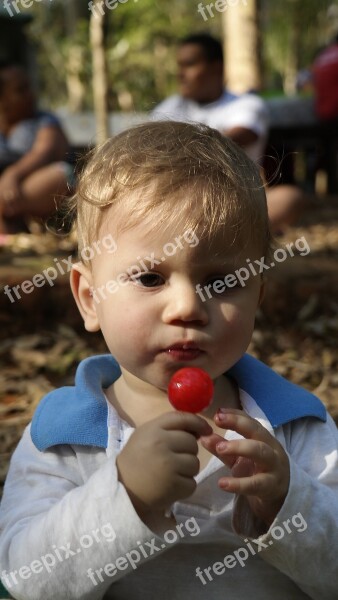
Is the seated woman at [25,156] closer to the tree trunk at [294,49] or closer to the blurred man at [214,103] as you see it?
the blurred man at [214,103]

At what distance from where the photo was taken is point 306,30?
73.9ft

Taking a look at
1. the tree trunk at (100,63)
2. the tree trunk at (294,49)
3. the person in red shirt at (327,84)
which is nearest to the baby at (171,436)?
the tree trunk at (100,63)

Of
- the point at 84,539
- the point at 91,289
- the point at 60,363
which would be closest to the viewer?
the point at 84,539

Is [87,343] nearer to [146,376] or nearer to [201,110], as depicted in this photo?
[146,376]

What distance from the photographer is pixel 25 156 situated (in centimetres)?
609

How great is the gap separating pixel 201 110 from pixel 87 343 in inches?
118

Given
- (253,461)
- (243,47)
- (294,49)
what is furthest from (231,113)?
(294,49)

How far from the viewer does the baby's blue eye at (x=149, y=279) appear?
1.54 meters

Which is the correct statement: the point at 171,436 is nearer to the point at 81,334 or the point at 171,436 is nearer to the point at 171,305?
the point at 171,305

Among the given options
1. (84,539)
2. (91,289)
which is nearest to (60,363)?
(91,289)

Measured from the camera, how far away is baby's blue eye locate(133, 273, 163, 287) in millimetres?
1545

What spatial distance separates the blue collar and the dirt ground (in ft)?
3.56

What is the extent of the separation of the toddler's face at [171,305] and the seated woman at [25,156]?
4062mm

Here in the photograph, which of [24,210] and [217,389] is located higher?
[217,389]
